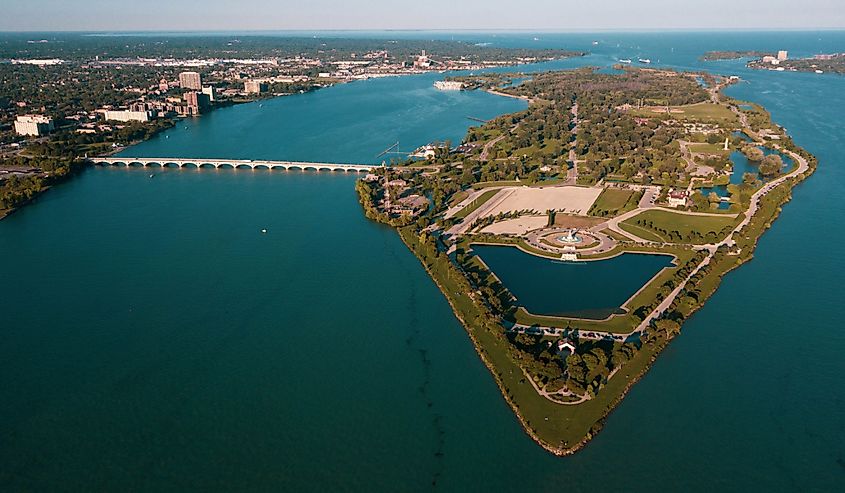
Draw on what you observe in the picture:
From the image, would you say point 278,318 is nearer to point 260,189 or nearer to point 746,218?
point 260,189

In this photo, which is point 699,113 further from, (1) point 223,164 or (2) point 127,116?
(2) point 127,116

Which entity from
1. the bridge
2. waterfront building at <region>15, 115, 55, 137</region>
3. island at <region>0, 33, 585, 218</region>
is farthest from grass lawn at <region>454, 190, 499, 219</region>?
waterfront building at <region>15, 115, 55, 137</region>

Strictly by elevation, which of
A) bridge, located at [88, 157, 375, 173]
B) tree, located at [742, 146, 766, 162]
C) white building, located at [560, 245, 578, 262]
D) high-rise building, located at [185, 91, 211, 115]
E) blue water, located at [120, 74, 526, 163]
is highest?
high-rise building, located at [185, 91, 211, 115]

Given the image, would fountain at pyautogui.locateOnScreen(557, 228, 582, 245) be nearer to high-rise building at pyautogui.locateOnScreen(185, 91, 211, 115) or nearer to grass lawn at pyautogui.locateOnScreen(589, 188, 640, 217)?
grass lawn at pyautogui.locateOnScreen(589, 188, 640, 217)

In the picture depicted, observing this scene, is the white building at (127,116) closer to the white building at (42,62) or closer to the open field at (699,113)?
the open field at (699,113)

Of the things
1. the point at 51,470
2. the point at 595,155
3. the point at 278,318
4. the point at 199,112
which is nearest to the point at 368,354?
the point at 278,318

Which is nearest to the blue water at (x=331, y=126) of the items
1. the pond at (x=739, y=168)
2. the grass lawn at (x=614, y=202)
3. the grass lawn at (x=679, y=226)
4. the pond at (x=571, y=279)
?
the grass lawn at (x=614, y=202)

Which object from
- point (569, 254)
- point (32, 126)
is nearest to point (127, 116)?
point (32, 126)
